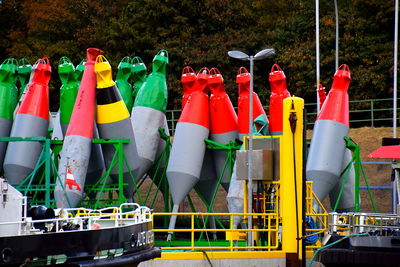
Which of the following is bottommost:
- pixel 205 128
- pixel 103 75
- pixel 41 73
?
pixel 205 128

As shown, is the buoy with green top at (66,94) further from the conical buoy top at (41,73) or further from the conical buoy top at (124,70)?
the conical buoy top at (124,70)

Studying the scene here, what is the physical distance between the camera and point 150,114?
131 feet

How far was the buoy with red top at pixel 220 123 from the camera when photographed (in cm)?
3919

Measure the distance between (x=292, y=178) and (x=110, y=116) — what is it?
10.4 m

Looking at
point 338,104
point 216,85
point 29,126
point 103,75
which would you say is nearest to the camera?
point 103,75

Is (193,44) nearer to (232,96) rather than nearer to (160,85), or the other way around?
(232,96)

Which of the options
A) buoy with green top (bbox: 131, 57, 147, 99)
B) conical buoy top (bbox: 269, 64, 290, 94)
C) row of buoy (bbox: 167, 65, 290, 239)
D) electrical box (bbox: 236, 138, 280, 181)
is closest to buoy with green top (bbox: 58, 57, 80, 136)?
buoy with green top (bbox: 131, 57, 147, 99)

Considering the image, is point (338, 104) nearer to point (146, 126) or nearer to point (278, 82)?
point (278, 82)

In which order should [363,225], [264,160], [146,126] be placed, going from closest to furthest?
[363,225]
[264,160]
[146,126]

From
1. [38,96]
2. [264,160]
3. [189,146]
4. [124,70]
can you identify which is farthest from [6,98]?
[264,160]

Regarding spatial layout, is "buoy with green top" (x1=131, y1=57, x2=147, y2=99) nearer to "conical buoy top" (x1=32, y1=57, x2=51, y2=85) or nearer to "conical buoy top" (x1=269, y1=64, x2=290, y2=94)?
"conical buoy top" (x1=32, y1=57, x2=51, y2=85)

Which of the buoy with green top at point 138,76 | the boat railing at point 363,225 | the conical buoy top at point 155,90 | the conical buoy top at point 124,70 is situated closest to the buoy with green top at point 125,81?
the conical buoy top at point 124,70

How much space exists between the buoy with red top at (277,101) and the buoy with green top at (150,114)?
4.32 m

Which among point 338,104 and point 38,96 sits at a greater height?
point 38,96
